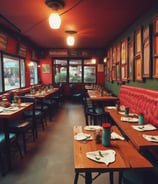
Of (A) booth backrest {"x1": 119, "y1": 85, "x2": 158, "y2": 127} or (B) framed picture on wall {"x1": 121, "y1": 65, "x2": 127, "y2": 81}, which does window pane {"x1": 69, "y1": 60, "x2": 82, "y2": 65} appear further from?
(A) booth backrest {"x1": 119, "y1": 85, "x2": 158, "y2": 127}

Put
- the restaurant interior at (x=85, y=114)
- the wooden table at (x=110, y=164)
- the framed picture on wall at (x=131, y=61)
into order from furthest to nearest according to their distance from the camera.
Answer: the framed picture on wall at (x=131, y=61)
the restaurant interior at (x=85, y=114)
the wooden table at (x=110, y=164)

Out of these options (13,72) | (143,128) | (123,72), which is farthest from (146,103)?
(13,72)

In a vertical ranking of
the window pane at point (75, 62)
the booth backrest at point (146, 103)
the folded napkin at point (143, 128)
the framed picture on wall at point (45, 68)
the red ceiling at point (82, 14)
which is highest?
the red ceiling at point (82, 14)

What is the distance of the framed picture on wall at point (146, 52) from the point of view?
3.22m

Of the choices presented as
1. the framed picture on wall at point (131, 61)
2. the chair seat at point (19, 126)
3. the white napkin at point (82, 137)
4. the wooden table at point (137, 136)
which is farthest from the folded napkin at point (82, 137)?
the framed picture on wall at point (131, 61)

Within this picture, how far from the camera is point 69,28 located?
4.88 m

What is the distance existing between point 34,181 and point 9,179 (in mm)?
373

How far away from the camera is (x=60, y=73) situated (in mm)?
9219

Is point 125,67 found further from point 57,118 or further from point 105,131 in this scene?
Result: point 105,131

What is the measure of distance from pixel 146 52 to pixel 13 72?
4.48 m

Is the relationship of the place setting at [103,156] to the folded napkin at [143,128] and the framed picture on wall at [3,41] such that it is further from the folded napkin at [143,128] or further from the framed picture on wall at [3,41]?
the framed picture on wall at [3,41]

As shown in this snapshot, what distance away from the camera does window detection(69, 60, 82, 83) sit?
30.2ft

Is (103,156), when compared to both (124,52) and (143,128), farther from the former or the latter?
(124,52)

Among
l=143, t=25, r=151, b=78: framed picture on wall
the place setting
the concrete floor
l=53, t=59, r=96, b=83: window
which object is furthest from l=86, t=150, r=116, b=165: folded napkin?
l=53, t=59, r=96, b=83: window
